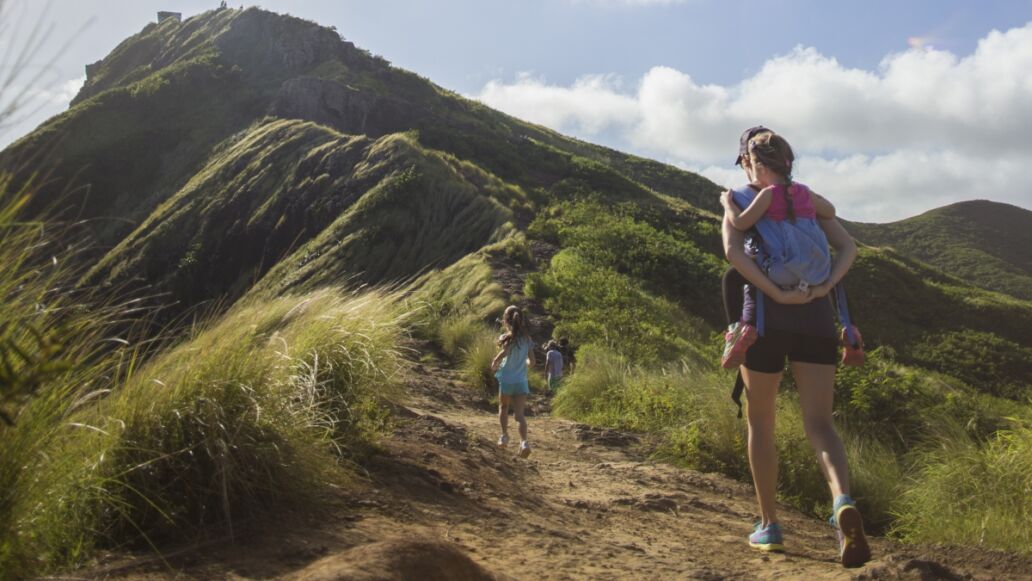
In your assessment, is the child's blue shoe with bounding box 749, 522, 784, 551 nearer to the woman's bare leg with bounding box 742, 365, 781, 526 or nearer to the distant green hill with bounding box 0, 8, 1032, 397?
the woman's bare leg with bounding box 742, 365, 781, 526

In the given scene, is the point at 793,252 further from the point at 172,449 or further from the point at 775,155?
the point at 172,449

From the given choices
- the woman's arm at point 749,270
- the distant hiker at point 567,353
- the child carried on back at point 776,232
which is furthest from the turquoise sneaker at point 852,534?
the distant hiker at point 567,353

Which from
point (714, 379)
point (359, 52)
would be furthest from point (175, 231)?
point (359, 52)

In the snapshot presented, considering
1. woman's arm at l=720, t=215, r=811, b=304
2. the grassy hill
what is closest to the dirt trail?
the grassy hill

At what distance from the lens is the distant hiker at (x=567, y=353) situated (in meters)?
Result: 15.5

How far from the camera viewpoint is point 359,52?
66.9 metres

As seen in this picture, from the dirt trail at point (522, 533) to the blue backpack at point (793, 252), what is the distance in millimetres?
1253

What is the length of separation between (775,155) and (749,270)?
636 mm

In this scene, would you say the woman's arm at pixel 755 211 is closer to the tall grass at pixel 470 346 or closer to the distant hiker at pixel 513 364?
the distant hiker at pixel 513 364

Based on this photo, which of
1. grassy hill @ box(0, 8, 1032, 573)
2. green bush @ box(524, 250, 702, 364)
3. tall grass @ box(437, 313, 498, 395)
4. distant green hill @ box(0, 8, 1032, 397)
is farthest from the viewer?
distant green hill @ box(0, 8, 1032, 397)

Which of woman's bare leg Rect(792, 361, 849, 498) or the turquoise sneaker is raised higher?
woman's bare leg Rect(792, 361, 849, 498)

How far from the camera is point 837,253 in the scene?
→ 418 centimetres

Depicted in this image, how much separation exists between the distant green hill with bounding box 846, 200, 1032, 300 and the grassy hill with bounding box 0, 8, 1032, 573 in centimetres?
39

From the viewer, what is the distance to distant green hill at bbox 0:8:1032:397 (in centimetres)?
2028
